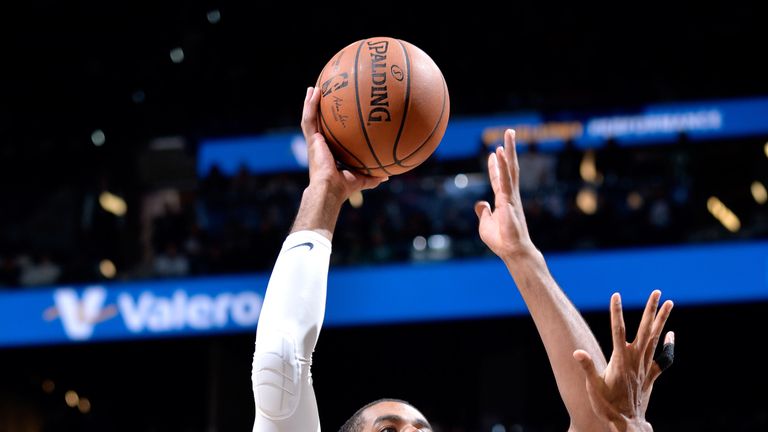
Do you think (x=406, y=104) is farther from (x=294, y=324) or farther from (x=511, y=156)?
(x=294, y=324)

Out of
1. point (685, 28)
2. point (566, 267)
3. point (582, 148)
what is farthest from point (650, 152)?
point (685, 28)

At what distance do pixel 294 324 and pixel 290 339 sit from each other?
28mm

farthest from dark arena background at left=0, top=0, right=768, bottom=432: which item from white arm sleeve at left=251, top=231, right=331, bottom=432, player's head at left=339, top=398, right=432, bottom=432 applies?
white arm sleeve at left=251, top=231, right=331, bottom=432

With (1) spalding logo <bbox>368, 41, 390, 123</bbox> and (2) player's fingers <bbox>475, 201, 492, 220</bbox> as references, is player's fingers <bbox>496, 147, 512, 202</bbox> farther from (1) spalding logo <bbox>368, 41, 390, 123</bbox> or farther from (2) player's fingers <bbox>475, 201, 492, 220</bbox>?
(1) spalding logo <bbox>368, 41, 390, 123</bbox>

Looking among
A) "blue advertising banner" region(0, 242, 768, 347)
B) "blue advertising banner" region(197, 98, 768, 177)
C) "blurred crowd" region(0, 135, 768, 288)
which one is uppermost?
"blue advertising banner" region(197, 98, 768, 177)

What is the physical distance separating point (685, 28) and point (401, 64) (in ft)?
36.0

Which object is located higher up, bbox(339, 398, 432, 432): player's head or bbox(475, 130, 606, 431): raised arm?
bbox(475, 130, 606, 431): raised arm

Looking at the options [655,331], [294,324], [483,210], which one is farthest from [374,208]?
[294,324]

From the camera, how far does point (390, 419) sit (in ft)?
6.41

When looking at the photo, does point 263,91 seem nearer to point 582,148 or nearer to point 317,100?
point 582,148

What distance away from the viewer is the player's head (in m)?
1.94

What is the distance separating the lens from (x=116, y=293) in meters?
8.83

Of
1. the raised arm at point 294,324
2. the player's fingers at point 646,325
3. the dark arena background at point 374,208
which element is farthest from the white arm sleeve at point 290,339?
the dark arena background at point 374,208

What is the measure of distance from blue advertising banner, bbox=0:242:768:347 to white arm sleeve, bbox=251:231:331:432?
6.50m
